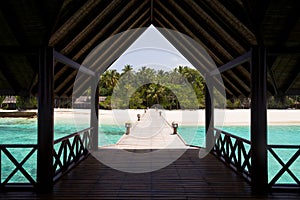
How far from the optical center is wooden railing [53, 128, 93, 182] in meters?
5.02

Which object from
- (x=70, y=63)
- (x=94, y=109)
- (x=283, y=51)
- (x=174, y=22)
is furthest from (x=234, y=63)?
(x=94, y=109)

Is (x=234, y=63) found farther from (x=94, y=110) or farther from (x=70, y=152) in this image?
(x=94, y=110)

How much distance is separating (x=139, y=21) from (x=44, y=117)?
3843 mm

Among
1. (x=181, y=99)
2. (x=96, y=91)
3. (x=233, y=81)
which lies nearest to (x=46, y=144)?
(x=96, y=91)

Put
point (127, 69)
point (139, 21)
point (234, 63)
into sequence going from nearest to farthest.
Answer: point (234, 63), point (139, 21), point (127, 69)

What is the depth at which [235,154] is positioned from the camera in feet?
20.3

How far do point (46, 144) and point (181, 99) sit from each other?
33.7 m

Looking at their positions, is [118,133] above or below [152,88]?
below

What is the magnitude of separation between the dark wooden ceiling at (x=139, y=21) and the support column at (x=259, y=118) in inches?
10.2

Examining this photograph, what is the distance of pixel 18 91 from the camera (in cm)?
528

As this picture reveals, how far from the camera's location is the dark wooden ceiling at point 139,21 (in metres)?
3.83

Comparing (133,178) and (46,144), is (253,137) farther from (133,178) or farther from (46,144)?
(46,144)

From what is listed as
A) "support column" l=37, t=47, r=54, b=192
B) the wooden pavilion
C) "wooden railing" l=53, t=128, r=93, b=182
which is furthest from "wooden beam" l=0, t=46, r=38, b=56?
"wooden railing" l=53, t=128, r=93, b=182

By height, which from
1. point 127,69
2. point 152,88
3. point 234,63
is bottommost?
point 234,63
